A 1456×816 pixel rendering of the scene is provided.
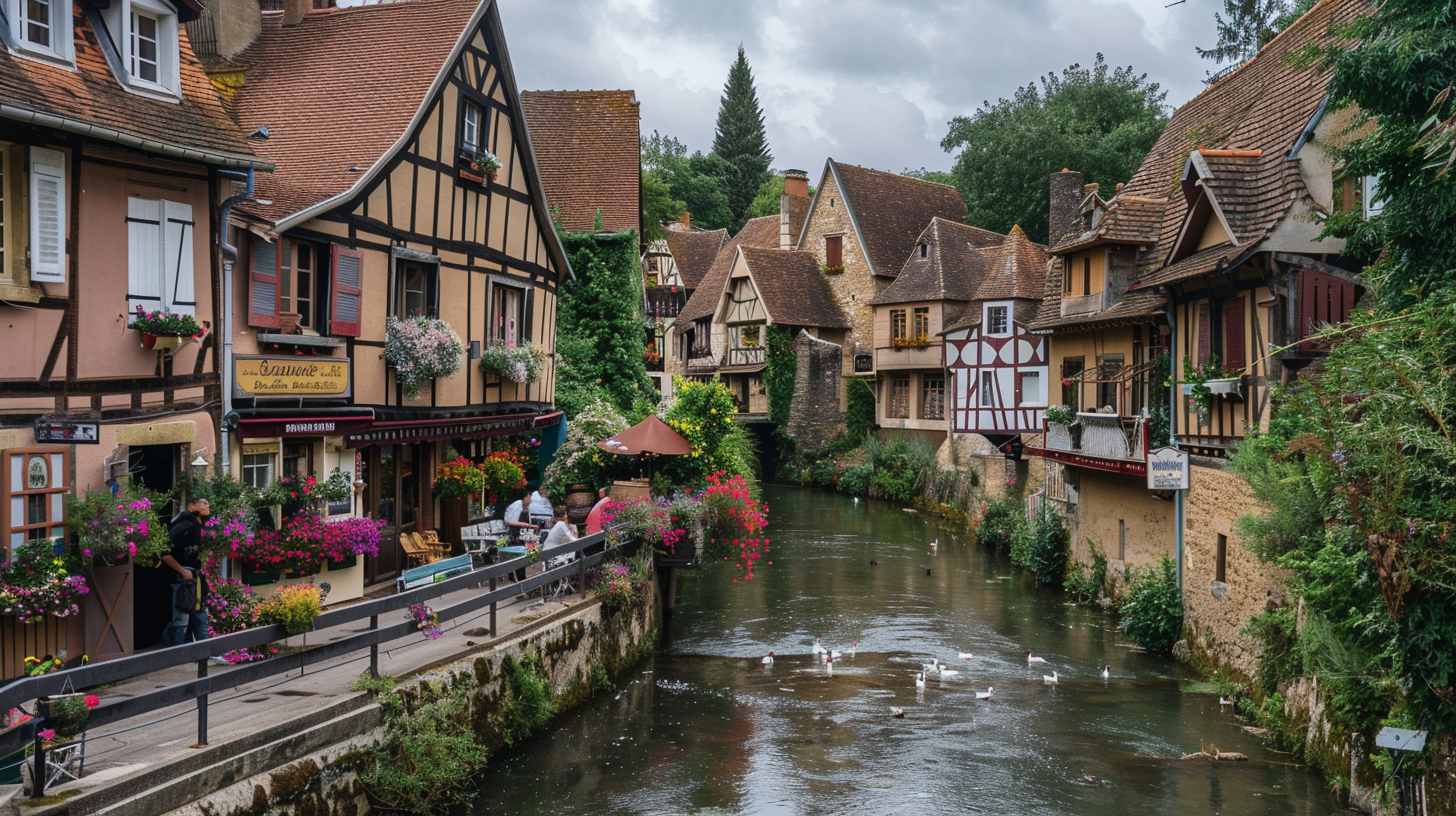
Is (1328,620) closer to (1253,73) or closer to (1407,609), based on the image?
(1407,609)

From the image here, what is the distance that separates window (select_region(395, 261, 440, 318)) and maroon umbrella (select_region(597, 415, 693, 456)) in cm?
369

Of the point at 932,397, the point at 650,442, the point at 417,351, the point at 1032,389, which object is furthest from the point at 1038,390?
the point at 417,351

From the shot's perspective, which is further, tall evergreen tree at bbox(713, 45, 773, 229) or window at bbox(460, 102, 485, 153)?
tall evergreen tree at bbox(713, 45, 773, 229)

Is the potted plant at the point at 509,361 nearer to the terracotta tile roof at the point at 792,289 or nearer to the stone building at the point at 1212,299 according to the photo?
the stone building at the point at 1212,299

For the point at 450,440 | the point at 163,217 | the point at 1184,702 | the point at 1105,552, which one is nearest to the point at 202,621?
the point at 163,217

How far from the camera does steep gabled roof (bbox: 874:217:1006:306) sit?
133ft

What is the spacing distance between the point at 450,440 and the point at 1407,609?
13.2 meters

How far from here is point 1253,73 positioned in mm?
19625

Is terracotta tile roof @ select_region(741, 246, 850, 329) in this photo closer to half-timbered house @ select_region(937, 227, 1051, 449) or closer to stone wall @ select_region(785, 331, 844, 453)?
stone wall @ select_region(785, 331, 844, 453)

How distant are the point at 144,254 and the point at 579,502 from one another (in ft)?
30.3

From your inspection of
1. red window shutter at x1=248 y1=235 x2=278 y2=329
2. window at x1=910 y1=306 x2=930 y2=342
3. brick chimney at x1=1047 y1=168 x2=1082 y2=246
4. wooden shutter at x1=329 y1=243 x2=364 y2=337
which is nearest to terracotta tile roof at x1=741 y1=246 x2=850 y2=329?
window at x1=910 y1=306 x2=930 y2=342

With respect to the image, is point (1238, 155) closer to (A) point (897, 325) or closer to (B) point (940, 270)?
(B) point (940, 270)

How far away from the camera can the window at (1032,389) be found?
30.8 metres

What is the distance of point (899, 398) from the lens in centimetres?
4256
